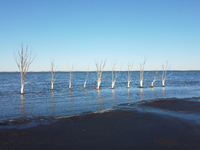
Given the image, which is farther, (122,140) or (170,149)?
(122,140)

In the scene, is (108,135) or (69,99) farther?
(69,99)

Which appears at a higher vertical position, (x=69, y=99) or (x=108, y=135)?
(x=108, y=135)

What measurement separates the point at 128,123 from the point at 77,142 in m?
3.33

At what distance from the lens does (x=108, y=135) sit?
6.95m

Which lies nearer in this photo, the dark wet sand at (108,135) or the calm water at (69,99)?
the dark wet sand at (108,135)

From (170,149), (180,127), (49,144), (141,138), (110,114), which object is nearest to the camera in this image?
(170,149)

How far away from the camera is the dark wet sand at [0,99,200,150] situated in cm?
598

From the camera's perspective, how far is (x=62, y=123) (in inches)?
339

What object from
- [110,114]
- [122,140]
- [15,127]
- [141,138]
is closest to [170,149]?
[141,138]

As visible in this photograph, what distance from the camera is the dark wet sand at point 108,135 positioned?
5980mm

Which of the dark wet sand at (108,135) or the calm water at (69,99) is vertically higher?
the dark wet sand at (108,135)

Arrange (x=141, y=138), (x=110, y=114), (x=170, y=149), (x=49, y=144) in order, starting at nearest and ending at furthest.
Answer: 1. (x=170, y=149)
2. (x=49, y=144)
3. (x=141, y=138)
4. (x=110, y=114)

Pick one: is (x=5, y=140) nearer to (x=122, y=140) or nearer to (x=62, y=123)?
(x=62, y=123)

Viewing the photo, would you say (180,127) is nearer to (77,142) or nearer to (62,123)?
(77,142)
